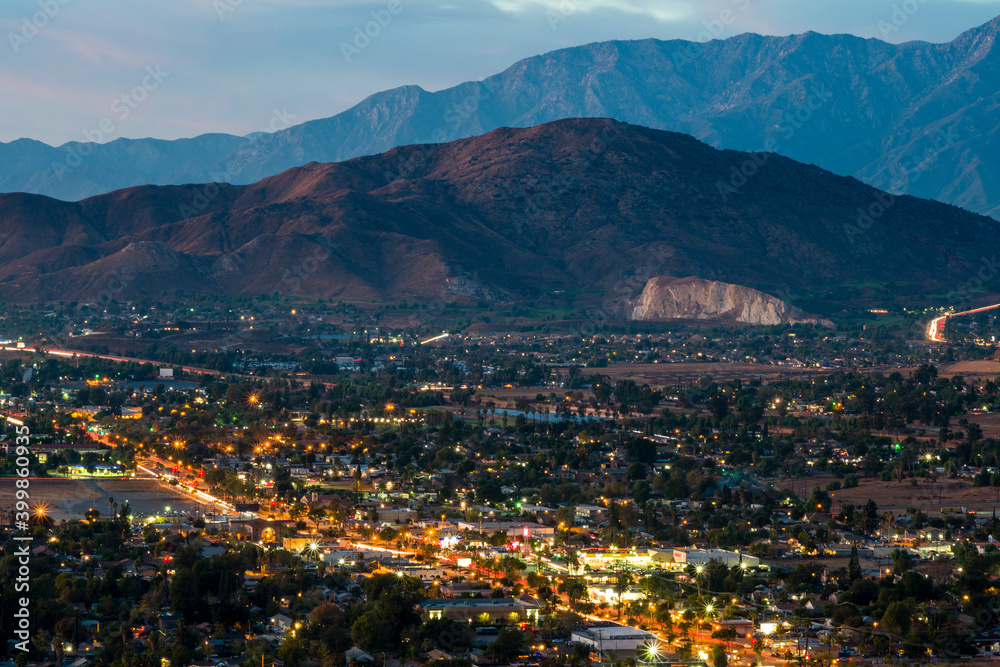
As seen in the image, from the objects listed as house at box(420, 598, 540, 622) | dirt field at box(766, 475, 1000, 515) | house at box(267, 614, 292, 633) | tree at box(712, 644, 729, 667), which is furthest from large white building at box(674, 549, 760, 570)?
house at box(267, 614, 292, 633)

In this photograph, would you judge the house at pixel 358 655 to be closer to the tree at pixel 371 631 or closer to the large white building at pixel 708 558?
the tree at pixel 371 631

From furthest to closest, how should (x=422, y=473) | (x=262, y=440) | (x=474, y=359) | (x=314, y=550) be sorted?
(x=474, y=359) < (x=262, y=440) < (x=422, y=473) < (x=314, y=550)

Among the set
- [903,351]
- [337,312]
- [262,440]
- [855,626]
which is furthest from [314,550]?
[337,312]

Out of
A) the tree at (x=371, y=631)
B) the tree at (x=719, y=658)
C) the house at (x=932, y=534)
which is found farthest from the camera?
the house at (x=932, y=534)

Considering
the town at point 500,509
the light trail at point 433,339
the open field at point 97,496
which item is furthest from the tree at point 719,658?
the light trail at point 433,339

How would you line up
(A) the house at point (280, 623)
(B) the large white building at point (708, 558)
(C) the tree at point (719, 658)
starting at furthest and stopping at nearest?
(B) the large white building at point (708, 558) < (A) the house at point (280, 623) < (C) the tree at point (719, 658)

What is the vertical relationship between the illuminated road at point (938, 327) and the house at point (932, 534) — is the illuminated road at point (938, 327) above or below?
above

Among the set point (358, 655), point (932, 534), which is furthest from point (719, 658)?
point (932, 534)

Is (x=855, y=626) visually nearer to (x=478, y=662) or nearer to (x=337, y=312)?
(x=478, y=662)
